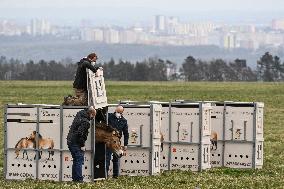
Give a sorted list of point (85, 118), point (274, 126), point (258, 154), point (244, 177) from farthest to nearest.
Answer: point (274, 126)
point (258, 154)
point (244, 177)
point (85, 118)

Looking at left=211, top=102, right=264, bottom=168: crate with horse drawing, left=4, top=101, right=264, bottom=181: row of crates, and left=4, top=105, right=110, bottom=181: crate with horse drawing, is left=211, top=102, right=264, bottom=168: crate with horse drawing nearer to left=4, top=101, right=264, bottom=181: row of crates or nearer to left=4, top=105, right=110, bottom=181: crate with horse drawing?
left=4, top=101, right=264, bottom=181: row of crates

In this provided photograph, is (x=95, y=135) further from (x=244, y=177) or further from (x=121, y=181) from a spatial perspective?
(x=244, y=177)

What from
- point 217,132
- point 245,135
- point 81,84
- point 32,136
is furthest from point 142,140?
point 245,135

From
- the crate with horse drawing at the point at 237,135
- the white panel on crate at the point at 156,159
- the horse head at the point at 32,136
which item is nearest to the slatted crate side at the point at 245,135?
the crate with horse drawing at the point at 237,135

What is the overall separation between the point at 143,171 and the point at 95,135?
2069mm

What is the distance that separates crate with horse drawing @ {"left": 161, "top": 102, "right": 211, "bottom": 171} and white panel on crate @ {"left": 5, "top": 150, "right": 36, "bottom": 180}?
13.6ft

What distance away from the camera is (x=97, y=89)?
2706 cm

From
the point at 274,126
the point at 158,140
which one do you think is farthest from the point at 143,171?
the point at 274,126

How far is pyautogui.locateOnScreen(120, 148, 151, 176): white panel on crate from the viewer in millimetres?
28344

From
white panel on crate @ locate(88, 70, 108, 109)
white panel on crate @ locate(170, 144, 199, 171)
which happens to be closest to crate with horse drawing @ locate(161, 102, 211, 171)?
white panel on crate @ locate(170, 144, 199, 171)

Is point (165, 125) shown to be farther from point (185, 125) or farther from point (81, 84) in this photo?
point (81, 84)

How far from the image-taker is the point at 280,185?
26.4 meters

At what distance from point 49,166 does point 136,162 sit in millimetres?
2540

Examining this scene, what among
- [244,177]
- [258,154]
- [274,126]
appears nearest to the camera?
[244,177]
